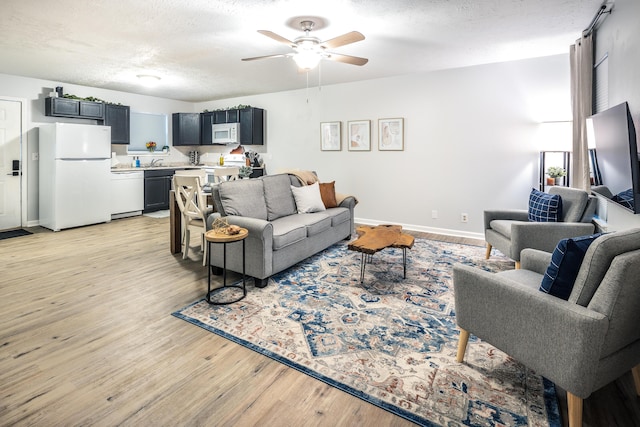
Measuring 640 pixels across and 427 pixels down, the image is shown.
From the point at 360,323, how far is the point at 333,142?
441 centimetres

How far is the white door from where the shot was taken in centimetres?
563

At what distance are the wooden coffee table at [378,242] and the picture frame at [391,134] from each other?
2.28 metres

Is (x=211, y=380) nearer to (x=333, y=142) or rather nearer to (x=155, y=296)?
(x=155, y=296)

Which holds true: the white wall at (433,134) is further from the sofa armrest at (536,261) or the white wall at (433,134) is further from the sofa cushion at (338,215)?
the sofa armrest at (536,261)

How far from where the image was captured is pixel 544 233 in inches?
131

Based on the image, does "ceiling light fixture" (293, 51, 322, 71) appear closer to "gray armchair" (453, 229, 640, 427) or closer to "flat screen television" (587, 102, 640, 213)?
"flat screen television" (587, 102, 640, 213)

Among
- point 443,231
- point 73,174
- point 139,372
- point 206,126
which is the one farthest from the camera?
point 206,126

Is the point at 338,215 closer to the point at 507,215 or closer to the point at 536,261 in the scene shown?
the point at 507,215

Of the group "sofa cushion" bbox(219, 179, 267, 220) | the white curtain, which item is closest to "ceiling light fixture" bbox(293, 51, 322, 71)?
"sofa cushion" bbox(219, 179, 267, 220)

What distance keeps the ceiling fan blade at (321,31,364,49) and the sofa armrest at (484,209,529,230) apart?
2.47 m

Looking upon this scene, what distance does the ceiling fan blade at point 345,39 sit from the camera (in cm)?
300

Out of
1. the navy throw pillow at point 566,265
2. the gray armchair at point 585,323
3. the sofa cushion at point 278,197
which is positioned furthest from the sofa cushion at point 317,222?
the navy throw pillow at point 566,265

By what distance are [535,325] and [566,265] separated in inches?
12.2

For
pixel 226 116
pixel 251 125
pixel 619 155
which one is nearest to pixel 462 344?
pixel 619 155
